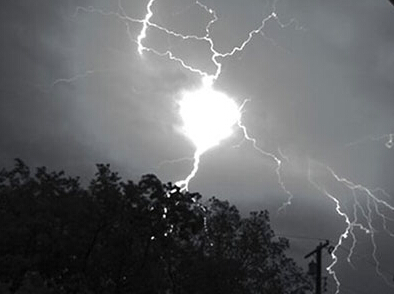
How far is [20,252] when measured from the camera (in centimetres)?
1783

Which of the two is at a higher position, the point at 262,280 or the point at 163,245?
the point at 262,280

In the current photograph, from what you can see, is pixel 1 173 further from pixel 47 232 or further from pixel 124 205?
pixel 124 205

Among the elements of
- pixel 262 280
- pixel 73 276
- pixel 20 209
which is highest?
pixel 262 280

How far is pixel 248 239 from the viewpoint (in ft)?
99.3

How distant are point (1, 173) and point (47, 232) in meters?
5.33

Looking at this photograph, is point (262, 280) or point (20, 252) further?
point (262, 280)

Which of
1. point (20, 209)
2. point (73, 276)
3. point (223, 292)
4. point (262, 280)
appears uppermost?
point (262, 280)

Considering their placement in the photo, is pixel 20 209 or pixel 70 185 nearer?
pixel 20 209

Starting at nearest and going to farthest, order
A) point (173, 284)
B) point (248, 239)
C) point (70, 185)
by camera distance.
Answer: point (70, 185)
point (173, 284)
point (248, 239)

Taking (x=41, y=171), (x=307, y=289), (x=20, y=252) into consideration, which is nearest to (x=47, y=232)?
(x=20, y=252)

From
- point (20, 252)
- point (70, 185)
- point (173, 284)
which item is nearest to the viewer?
point (20, 252)

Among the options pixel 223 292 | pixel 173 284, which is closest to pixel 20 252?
pixel 173 284

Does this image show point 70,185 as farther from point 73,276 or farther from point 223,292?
point 223,292

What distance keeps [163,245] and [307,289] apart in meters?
18.9
